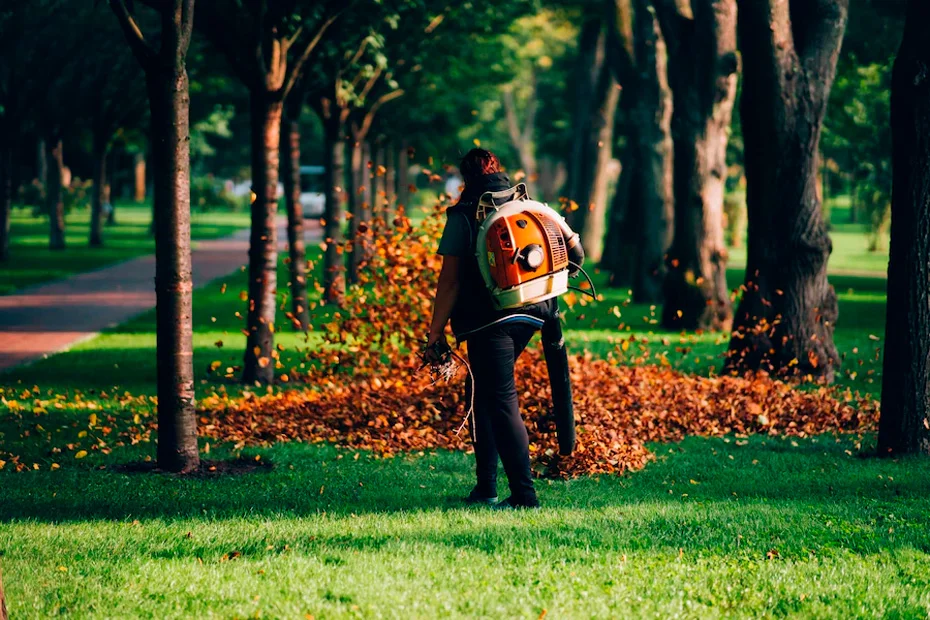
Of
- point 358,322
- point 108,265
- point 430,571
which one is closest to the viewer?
point 430,571

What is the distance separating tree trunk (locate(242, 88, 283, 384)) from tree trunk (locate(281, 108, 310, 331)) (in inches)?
20.6

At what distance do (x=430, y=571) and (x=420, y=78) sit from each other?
2025 cm

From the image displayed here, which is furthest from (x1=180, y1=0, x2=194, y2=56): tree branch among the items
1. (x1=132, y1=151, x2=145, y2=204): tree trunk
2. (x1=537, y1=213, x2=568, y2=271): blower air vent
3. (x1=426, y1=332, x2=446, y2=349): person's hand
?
(x1=132, y1=151, x2=145, y2=204): tree trunk

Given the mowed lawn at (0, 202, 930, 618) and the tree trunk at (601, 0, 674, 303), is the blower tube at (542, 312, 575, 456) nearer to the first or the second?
the mowed lawn at (0, 202, 930, 618)

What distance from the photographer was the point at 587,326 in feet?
58.3

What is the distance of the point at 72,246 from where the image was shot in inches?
1382

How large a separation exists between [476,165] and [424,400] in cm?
345

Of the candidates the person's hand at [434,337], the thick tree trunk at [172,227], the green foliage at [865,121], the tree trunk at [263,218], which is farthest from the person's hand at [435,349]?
the green foliage at [865,121]

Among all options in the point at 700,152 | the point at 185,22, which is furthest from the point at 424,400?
the point at 700,152

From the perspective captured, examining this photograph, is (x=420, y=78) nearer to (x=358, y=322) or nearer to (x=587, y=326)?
(x=587, y=326)

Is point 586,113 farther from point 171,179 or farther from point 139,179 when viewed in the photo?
point 139,179

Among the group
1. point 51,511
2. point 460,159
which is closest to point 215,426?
point 51,511

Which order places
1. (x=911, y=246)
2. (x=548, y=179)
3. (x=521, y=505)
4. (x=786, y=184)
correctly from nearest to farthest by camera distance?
(x=521, y=505)
(x=911, y=246)
(x=786, y=184)
(x=548, y=179)

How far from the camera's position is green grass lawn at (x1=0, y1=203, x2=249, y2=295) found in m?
25.0
